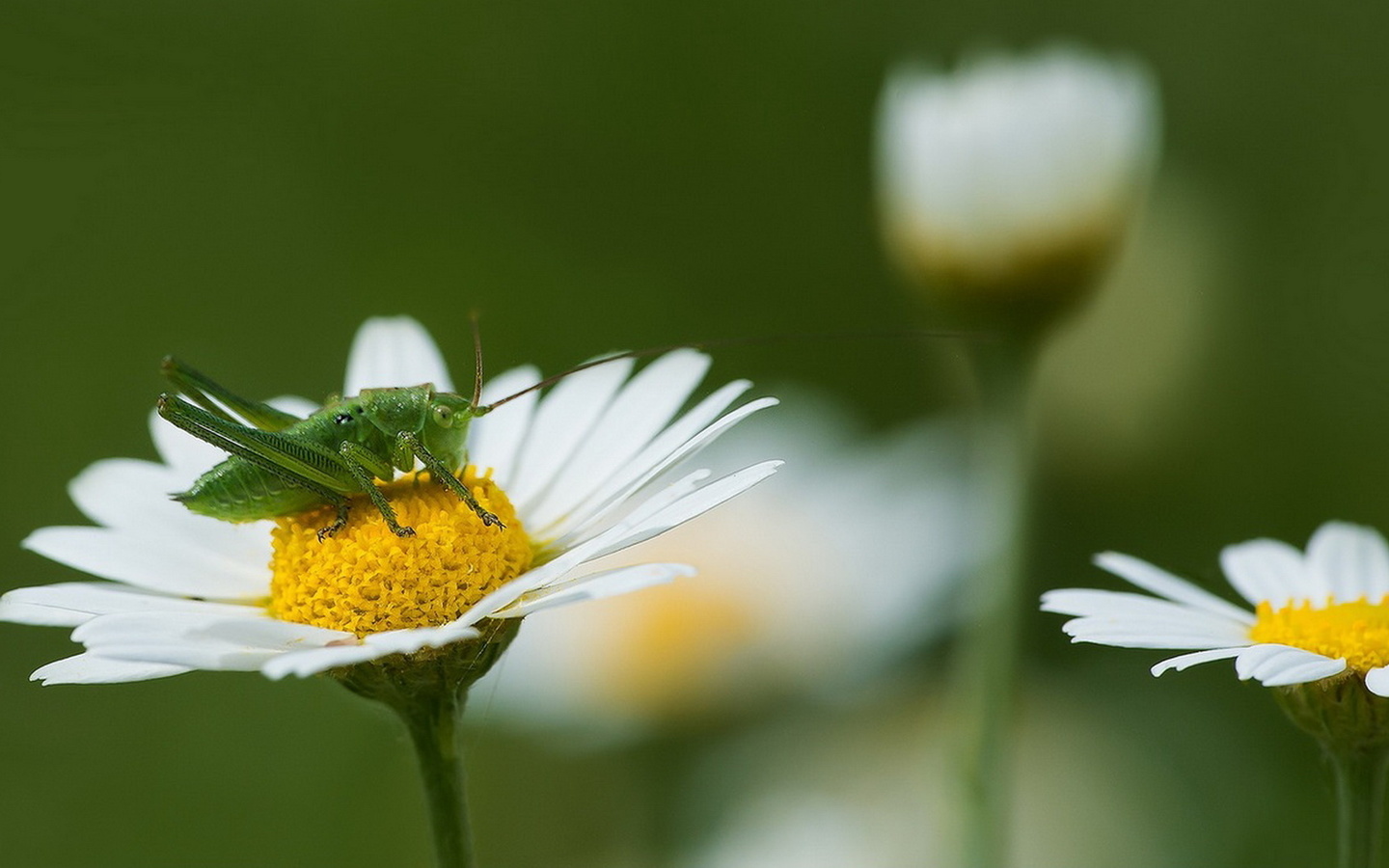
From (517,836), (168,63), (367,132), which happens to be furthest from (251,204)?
(517,836)

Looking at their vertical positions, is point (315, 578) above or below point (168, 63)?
below

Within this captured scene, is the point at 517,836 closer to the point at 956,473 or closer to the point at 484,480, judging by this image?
the point at 956,473

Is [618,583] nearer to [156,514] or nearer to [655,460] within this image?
[655,460]

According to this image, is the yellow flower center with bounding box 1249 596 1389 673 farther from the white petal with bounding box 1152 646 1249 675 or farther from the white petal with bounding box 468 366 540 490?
the white petal with bounding box 468 366 540 490

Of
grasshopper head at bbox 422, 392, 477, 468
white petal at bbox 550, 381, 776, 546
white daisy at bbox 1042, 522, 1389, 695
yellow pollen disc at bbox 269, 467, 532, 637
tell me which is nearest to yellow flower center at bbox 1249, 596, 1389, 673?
white daisy at bbox 1042, 522, 1389, 695

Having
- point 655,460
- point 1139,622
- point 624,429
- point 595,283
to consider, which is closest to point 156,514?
point 624,429
